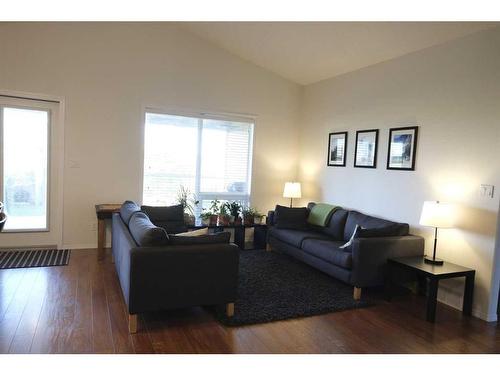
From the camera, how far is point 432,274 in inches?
127

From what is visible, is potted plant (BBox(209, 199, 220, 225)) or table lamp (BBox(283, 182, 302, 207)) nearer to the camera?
potted plant (BBox(209, 199, 220, 225))

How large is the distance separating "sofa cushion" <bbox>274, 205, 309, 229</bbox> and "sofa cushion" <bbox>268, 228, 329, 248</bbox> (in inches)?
5.3

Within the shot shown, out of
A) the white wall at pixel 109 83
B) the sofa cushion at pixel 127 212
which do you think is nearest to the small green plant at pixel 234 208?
the white wall at pixel 109 83

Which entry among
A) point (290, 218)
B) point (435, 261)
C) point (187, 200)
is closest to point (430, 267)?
point (435, 261)

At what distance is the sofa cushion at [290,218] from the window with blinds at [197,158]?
0.96m

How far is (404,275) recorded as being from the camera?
12.9 feet

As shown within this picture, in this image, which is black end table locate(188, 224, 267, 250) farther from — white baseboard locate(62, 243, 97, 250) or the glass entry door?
the glass entry door

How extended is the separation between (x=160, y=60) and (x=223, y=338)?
419 cm

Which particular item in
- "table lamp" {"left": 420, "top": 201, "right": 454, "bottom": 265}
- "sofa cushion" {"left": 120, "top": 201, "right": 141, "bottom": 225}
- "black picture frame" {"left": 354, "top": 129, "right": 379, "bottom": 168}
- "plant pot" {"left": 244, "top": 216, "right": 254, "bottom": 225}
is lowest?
"plant pot" {"left": 244, "top": 216, "right": 254, "bottom": 225}

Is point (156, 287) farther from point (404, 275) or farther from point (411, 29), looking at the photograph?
point (411, 29)

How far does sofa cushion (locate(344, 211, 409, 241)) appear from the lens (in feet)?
13.1

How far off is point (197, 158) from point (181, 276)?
3.12m

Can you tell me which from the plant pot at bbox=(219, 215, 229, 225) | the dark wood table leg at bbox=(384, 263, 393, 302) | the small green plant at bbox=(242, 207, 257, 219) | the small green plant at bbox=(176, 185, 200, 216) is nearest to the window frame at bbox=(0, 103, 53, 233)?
the small green plant at bbox=(176, 185, 200, 216)

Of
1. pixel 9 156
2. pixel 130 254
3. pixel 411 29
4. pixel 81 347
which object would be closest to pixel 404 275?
pixel 411 29
